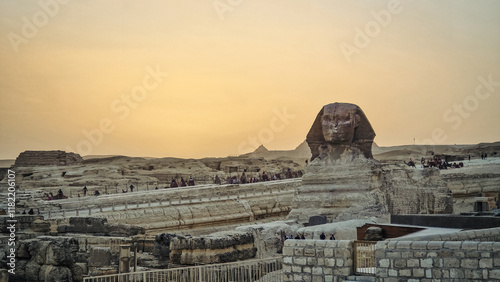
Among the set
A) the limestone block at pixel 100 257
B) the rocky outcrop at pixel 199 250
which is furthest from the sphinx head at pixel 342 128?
the limestone block at pixel 100 257

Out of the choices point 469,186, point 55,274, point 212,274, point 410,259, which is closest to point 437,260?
point 410,259

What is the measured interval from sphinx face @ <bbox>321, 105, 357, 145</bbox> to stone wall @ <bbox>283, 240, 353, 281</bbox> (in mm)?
17817

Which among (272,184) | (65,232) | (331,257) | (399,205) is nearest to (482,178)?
(272,184)

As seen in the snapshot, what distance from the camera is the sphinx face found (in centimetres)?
2919

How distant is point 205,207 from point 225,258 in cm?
2231

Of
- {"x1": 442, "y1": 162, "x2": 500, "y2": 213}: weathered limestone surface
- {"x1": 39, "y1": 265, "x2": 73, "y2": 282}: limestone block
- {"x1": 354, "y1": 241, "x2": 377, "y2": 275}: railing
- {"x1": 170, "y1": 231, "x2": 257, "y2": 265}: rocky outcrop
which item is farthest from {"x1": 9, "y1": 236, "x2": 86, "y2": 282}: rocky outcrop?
{"x1": 442, "y1": 162, "x2": 500, "y2": 213}: weathered limestone surface

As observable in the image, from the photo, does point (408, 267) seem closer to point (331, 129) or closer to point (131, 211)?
point (331, 129)

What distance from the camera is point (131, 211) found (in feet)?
109

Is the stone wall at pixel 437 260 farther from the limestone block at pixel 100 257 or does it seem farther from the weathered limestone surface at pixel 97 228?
the weathered limestone surface at pixel 97 228

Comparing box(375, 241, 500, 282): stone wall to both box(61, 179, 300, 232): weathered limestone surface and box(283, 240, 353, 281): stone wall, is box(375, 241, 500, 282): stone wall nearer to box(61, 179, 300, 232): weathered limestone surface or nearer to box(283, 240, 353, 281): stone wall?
box(283, 240, 353, 281): stone wall

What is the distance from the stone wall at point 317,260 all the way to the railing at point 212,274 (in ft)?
6.31

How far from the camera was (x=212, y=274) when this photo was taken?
13906 millimetres

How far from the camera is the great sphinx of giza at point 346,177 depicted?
2806cm

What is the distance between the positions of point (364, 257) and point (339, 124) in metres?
18.5
